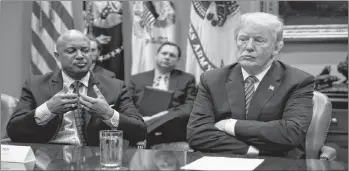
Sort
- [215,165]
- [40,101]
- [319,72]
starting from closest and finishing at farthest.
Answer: [215,165]
[40,101]
[319,72]

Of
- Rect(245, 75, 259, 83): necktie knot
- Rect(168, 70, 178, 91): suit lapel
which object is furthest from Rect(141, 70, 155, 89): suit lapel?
Rect(245, 75, 259, 83): necktie knot

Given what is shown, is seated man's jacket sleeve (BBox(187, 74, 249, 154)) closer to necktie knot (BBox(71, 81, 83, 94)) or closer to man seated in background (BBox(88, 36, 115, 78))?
necktie knot (BBox(71, 81, 83, 94))

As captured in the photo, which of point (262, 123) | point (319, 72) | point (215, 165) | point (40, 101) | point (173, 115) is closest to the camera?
point (215, 165)

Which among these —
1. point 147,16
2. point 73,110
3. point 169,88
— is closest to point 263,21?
point 73,110

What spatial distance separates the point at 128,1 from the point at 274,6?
5.08 ft

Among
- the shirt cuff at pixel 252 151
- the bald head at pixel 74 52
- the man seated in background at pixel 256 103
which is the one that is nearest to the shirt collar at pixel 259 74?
the man seated in background at pixel 256 103

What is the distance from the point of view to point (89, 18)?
16.2 ft

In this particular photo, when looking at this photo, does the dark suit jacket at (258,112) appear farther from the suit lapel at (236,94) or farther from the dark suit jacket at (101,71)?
the dark suit jacket at (101,71)

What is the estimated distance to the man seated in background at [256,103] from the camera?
225 centimetres

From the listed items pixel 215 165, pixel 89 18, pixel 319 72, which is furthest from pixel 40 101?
pixel 319 72

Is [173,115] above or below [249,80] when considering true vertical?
below

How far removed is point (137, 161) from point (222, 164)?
321mm

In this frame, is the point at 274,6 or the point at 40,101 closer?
the point at 40,101

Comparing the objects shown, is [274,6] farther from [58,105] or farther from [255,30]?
[58,105]
